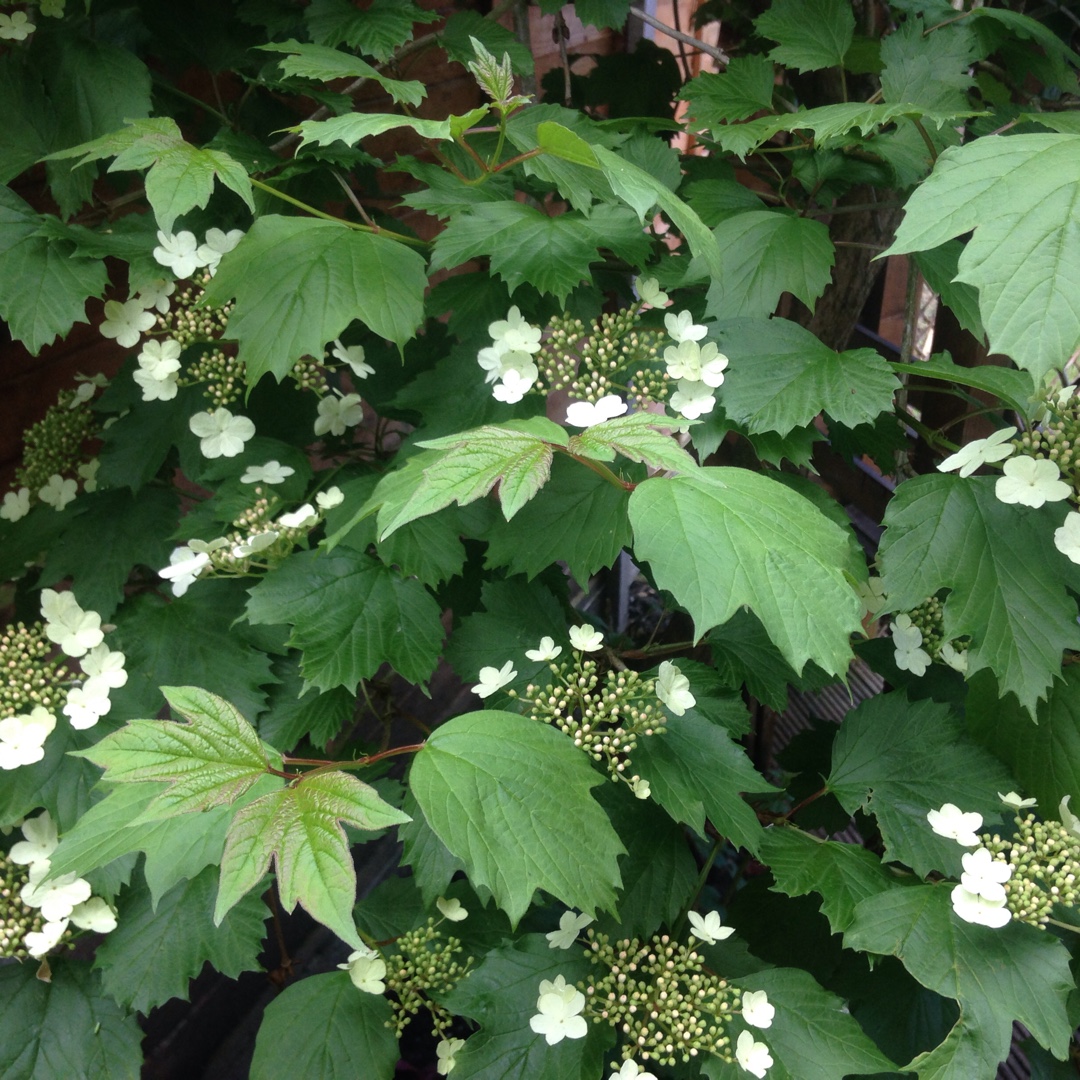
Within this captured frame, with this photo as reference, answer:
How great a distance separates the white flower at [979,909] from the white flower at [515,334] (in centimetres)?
80

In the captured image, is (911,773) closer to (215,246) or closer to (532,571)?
(532,571)

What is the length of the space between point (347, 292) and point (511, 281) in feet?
0.65

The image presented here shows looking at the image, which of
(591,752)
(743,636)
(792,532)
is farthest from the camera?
(743,636)

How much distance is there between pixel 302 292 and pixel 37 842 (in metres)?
0.79

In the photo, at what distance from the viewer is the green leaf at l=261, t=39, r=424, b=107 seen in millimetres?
1038

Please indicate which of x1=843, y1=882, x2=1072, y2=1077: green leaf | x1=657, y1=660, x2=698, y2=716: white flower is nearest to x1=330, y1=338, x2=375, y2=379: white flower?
x1=657, y1=660, x2=698, y2=716: white flower

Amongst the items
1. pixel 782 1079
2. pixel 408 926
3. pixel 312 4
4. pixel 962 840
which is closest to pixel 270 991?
pixel 408 926

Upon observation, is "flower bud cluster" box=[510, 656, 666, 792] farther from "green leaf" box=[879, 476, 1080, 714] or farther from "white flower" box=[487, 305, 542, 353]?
"white flower" box=[487, 305, 542, 353]

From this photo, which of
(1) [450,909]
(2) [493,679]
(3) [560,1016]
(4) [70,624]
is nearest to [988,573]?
(2) [493,679]

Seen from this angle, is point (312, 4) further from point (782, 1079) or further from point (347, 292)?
point (782, 1079)

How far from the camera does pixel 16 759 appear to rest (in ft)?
3.46

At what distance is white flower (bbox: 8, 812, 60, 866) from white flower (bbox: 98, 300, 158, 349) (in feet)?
2.11

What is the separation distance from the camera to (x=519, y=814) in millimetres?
779

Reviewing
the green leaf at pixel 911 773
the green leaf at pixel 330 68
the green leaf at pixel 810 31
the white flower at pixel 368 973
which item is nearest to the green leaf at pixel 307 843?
the white flower at pixel 368 973
